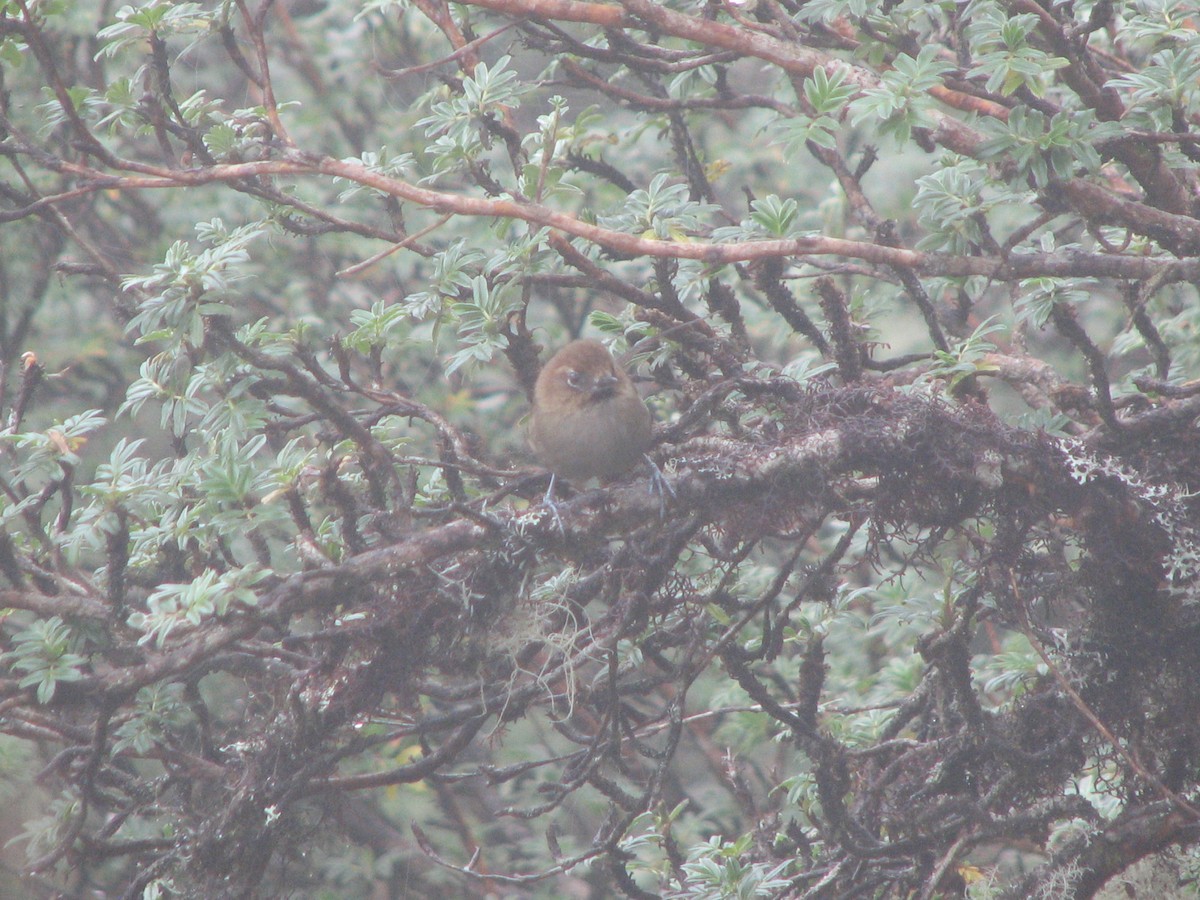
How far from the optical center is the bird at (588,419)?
3.62 metres

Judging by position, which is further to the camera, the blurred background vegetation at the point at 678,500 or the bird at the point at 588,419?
the bird at the point at 588,419

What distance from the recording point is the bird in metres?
3.62

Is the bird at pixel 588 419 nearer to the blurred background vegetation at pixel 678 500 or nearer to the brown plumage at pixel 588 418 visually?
the brown plumage at pixel 588 418

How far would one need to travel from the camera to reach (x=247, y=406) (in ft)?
9.41

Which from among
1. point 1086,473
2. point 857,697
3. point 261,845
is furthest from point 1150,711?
point 261,845

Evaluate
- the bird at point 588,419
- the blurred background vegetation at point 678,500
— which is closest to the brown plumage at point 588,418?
the bird at point 588,419

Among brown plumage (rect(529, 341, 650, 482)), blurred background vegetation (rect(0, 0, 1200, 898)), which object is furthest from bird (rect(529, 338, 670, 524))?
blurred background vegetation (rect(0, 0, 1200, 898))

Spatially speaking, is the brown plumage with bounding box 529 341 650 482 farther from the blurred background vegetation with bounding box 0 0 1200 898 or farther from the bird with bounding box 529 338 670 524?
the blurred background vegetation with bounding box 0 0 1200 898

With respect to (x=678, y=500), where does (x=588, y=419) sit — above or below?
below

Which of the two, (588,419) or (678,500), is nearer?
(678,500)

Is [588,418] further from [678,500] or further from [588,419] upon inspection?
[678,500]

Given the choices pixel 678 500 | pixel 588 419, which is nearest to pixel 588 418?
pixel 588 419

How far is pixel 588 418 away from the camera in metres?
3.71

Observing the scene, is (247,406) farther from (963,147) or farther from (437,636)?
(963,147)
